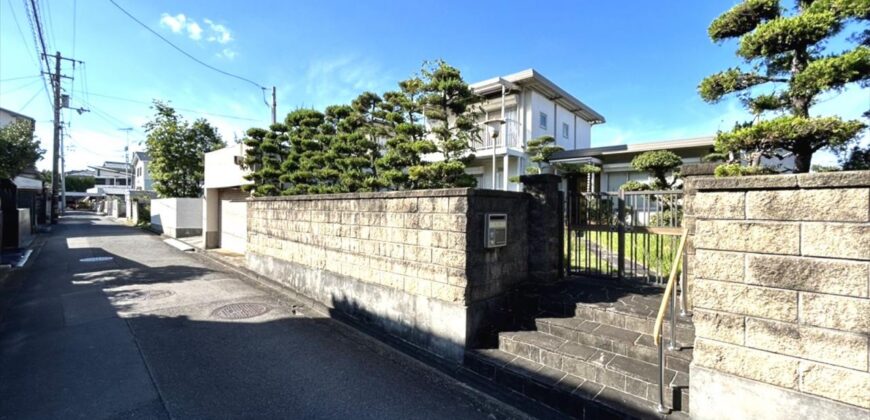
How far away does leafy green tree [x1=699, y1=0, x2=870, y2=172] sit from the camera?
324 centimetres

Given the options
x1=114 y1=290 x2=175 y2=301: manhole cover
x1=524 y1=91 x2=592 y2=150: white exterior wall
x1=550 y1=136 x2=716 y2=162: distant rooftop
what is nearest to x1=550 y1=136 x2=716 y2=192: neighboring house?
x1=550 y1=136 x2=716 y2=162: distant rooftop

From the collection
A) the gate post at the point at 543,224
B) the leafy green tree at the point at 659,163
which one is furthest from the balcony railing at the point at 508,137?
the gate post at the point at 543,224

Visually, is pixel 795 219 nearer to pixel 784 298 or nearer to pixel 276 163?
pixel 784 298

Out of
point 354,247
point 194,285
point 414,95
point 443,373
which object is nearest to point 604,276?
point 443,373

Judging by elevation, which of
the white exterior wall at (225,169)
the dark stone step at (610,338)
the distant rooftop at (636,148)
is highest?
the distant rooftop at (636,148)

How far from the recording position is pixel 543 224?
4812 millimetres

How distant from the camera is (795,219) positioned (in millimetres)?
2266

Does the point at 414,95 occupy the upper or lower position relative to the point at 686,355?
upper

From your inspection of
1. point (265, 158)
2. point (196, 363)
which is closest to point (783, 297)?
point (196, 363)

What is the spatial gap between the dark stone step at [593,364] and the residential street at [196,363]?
0.68 metres

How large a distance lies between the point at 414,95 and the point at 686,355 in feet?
21.9

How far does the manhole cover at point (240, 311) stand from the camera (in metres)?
5.50

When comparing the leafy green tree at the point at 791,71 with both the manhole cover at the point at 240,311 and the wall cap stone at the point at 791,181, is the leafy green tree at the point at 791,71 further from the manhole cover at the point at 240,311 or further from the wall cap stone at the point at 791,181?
the manhole cover at the point at 240,311

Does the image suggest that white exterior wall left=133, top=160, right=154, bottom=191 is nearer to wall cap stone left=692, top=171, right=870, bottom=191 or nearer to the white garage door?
the white garage door
